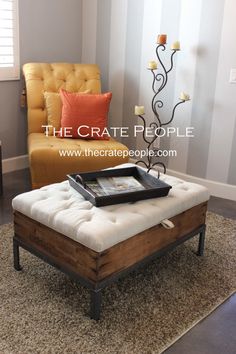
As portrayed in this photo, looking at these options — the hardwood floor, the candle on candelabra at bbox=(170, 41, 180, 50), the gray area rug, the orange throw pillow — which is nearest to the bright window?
the orange throw pillow

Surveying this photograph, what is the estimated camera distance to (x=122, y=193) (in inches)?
82.1

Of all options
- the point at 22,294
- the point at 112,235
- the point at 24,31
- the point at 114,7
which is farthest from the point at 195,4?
the point at 22,294

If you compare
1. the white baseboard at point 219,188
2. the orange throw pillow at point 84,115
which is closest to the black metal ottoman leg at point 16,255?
the orange throw pillow at point 84,115

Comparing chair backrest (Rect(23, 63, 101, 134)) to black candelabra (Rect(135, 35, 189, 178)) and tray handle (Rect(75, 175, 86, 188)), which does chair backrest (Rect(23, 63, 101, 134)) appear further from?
tray handle (Rect(75, 175, 86, 188))

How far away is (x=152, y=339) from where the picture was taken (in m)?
1.80

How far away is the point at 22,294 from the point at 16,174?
1919 millimetres

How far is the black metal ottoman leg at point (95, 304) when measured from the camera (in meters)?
1.85

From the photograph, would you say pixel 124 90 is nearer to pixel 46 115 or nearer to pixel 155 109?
pixel 155 109

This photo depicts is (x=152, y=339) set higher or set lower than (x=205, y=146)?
lower

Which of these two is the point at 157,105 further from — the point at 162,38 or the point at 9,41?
the point at 9,41

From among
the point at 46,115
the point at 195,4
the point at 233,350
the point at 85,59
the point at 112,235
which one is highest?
the point at 195,4

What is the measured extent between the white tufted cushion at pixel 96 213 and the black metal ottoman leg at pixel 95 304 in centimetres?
21

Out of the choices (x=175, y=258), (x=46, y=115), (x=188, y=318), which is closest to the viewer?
(x=188, y=318)

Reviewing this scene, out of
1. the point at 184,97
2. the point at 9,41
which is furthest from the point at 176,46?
the point at 9,41
